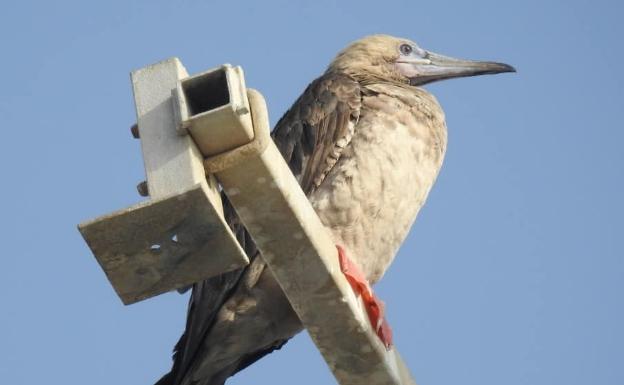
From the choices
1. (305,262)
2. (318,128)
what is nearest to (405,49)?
(318,128)

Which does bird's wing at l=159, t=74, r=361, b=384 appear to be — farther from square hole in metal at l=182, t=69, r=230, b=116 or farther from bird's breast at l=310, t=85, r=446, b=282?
square hole in metal at l=182, t=69, r=230, b=116

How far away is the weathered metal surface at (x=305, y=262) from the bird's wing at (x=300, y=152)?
172cm

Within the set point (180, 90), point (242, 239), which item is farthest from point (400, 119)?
point (180, 90)

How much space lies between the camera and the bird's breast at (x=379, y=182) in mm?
6410

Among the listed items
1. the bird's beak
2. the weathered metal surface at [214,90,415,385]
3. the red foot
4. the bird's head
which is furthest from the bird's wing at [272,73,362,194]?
the weathered metal surface at [214,90,415,385]

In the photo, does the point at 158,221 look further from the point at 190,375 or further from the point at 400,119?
the point at 400,119

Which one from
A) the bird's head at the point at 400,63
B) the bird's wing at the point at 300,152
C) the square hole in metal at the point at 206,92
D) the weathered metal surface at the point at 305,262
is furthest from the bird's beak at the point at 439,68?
the square hole in metal at the point at 206,92

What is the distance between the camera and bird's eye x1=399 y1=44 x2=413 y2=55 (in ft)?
28.0

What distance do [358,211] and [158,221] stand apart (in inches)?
118

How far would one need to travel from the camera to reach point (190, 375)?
6.12m

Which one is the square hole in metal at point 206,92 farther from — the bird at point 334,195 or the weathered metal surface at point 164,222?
the bird at point 334,195

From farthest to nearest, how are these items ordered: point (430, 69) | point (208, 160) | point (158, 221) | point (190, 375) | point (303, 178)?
point (430, 69)
point (303, 178)
point (190, 375)
point (208, 160)
point (158, 221)

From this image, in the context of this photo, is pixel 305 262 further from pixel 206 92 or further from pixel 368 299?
pixel 368 299

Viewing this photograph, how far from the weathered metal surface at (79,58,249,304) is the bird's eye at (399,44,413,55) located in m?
4.91
